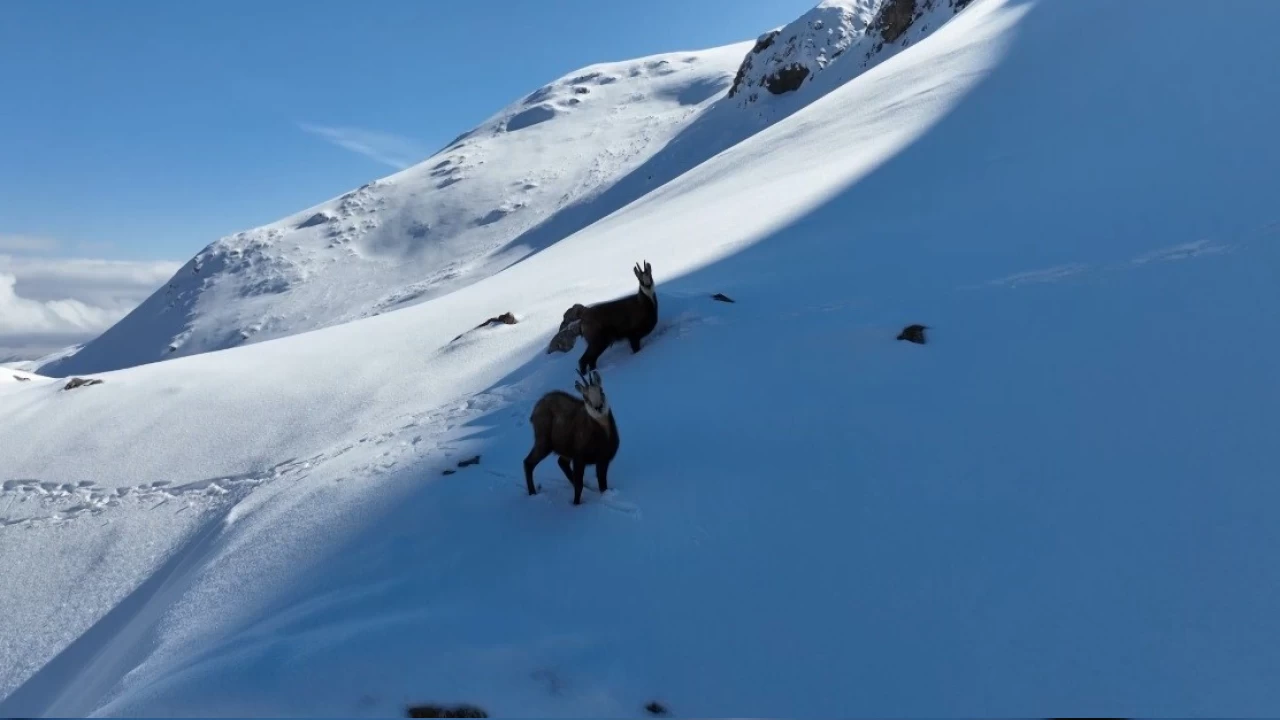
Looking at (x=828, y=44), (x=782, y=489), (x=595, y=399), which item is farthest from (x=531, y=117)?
(x=782, y=489)

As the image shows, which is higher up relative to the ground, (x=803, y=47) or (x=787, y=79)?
(x=803, y=47)

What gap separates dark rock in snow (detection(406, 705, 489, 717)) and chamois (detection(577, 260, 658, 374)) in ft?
17.9

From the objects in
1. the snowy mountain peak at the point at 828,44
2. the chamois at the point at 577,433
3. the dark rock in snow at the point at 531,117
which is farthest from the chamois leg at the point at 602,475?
the dark rock in snow at the point at 531,117

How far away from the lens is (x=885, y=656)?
462cm

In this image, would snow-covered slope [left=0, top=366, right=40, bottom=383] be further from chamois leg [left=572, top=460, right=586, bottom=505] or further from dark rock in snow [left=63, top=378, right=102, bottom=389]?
chamois leg [left=572, top=460, right=586, bottom=505]

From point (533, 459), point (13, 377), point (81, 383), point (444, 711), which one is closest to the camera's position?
point (444, 711)

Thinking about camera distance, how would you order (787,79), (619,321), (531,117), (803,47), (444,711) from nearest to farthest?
(444,711) → (619,321) → (787,79) → (803,47) → (531,117)

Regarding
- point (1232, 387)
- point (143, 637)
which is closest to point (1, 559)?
point (143, 637)

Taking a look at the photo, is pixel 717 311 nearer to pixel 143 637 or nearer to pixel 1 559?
pixel 143 637

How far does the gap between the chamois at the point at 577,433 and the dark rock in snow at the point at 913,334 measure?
3.73m

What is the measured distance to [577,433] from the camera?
6371 mm

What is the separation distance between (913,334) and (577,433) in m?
4.14

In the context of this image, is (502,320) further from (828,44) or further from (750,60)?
(750,60)

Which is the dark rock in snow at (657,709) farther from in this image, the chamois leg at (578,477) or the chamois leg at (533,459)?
the chamois leg at (533,459)
